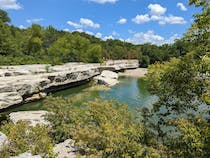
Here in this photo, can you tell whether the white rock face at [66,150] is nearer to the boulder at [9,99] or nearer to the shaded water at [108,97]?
the boulder at [9,99]

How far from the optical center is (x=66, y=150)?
454 inches

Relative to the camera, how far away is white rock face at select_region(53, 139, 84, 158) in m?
11.0

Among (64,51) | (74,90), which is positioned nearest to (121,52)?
(64,51)

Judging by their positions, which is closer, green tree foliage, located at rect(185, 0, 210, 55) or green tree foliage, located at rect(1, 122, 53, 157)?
green tree foliage, located at rect(185, 0, 210, 55)

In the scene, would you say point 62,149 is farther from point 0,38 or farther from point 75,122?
point 0,38

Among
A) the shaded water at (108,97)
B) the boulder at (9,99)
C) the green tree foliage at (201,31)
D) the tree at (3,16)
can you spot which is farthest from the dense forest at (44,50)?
the green tree foliage at (201,31)

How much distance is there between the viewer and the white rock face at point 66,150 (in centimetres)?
1105

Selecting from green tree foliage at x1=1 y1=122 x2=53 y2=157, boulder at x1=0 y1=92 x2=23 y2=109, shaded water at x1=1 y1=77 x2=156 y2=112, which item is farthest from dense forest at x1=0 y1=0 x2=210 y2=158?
shaded water at x1=1 y1=77 x2=156 y2=112

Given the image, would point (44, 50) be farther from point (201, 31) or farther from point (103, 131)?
point (201, 31)

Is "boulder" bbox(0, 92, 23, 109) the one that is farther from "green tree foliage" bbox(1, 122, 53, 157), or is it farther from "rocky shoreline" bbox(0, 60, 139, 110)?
"green tree foliage" bbox(1, 122, 53, 157)

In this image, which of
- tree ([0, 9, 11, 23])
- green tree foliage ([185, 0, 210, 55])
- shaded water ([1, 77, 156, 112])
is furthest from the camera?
tree ([0, 9, 11, 23])

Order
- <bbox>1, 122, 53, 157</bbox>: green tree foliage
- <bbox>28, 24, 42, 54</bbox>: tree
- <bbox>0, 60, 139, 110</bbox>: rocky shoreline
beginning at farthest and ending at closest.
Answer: <bbox>28, 24, 42, 54</bbox>: tree, <bbox>0, 60, 139, 110</bbox>: rocky shoreline, <bbox>1, 122, 53, 157</bbox>: green tree foliage

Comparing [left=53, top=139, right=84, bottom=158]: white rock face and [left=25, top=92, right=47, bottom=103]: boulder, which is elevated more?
[left=53, top=139, right=84, bottom=158]: white rock face

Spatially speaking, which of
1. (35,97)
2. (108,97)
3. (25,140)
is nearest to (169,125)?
(25,140)
